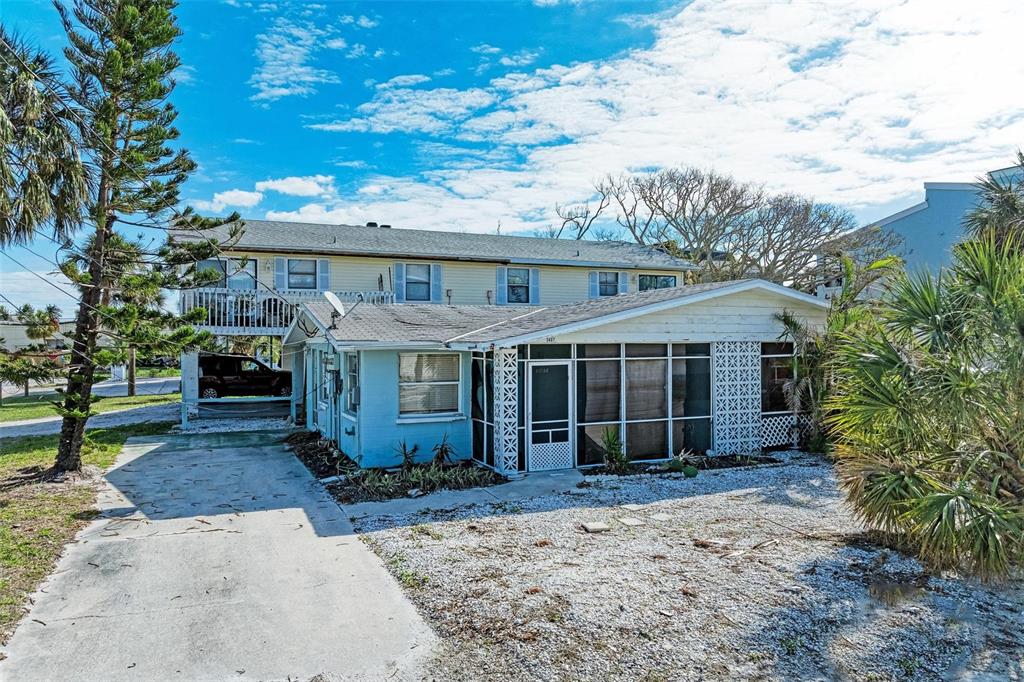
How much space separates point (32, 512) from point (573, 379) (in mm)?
8846

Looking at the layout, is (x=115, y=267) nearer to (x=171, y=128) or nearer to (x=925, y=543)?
(x=171, y=128)

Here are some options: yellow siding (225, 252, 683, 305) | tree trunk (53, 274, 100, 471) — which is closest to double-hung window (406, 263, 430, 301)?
yellow siding (225, 252, 683, 305)

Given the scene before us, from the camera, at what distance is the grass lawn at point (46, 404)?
2101 centimetres

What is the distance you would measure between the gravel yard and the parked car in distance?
49.4 feet

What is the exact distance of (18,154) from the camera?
8398 millimetres

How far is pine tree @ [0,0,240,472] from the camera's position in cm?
1044

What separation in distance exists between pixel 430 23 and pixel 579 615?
11614mm

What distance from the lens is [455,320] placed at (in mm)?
14273

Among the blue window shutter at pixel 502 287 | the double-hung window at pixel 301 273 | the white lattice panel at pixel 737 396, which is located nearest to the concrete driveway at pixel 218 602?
the white lattice panel at pixel 737 396

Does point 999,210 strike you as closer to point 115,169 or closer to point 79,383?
point 115,169

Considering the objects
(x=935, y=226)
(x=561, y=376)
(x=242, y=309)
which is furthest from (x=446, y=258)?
(x=935, y=226)

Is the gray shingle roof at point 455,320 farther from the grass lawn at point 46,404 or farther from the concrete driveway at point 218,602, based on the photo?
the grass lawn at point 46,404

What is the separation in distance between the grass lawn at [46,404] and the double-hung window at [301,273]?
7504 mm

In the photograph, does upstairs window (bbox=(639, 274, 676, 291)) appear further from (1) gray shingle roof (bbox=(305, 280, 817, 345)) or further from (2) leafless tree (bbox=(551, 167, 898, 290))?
(1) gray shingle roof (bbox=(305, 280, 817, 345))
